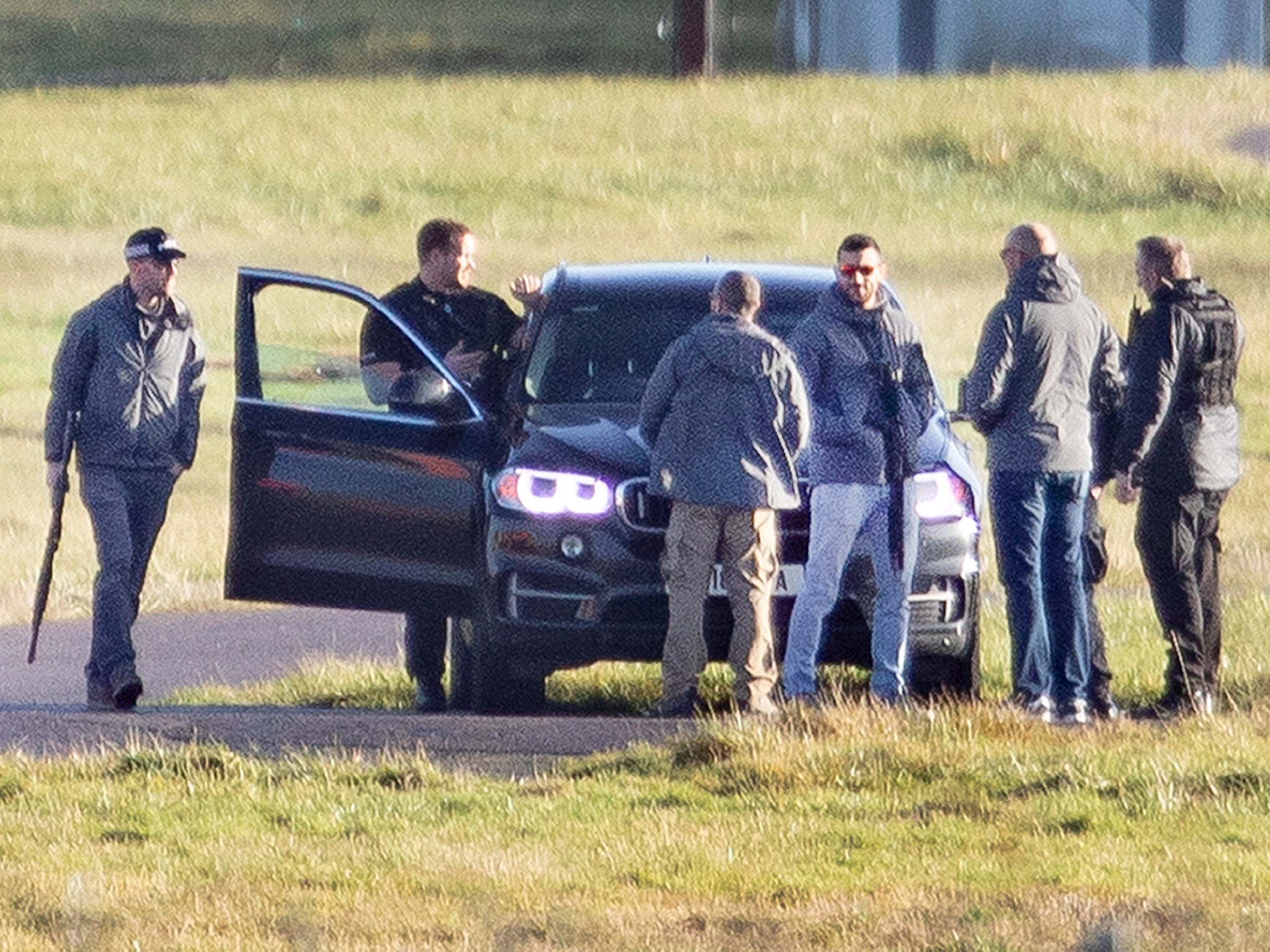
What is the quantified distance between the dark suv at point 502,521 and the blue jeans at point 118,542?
16.2 inches

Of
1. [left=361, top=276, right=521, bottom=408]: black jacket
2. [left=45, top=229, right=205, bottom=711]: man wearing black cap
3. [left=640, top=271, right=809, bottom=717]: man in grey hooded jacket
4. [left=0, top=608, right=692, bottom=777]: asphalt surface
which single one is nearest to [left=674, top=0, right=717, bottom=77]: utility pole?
[left=0, top=608, right=692, bottom=777]: asphalt surface

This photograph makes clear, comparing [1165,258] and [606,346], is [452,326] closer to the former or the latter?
[606,346]

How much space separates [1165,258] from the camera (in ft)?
31.2

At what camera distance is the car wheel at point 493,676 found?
32.0 ft

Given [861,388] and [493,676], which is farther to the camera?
[493,676]

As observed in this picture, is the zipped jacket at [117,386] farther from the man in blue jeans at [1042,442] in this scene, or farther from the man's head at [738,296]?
the man in blue jeans at [1042,442]

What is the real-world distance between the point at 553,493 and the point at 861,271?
3.94ft

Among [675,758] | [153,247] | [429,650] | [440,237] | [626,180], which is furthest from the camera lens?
[626,180]

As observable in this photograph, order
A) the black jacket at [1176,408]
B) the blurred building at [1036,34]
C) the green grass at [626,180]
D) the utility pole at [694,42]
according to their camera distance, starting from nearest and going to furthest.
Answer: the black jacket at [1176,408]
the green grass at [626,180]
the blurred building at [1036,34]
the utility pole at [694,42]

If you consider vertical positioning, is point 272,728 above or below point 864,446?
below

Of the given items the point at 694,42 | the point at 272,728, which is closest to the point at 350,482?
the point at 272,728

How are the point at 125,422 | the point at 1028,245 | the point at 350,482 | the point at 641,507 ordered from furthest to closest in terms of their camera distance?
the point at 125,422 < the point at 350,482 < the point at 641,507 < the point at 1028,245

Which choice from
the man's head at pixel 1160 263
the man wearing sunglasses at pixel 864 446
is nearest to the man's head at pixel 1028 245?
the man's head at pixel 1160 263

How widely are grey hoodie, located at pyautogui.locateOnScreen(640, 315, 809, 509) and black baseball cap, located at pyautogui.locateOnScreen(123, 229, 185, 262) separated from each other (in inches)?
70.6
